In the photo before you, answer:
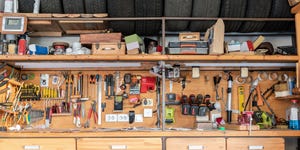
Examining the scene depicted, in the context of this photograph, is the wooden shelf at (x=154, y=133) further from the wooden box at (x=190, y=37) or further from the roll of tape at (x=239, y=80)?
the wooden box at (x=190, y=37)

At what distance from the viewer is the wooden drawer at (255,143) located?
3.35 m

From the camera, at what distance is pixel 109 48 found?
360 centimetres

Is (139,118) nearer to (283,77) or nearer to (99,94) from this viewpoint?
(99,94)

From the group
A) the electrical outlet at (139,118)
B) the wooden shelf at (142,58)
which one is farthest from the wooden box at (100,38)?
the electrical outlet at (139,118)

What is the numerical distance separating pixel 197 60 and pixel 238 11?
74cm

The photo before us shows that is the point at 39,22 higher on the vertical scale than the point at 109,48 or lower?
higher

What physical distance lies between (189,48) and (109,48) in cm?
81

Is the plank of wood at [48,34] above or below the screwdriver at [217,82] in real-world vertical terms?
above

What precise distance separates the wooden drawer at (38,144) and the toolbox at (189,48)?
1330mm

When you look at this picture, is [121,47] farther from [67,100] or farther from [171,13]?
[67,100]

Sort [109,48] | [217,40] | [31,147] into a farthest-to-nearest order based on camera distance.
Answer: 1. [109,48]
2. [217,40]
3. [31,147]

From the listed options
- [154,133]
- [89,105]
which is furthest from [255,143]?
[89,105]

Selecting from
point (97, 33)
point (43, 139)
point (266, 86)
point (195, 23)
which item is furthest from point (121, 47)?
point (266, 86)

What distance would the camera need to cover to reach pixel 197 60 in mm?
3613
